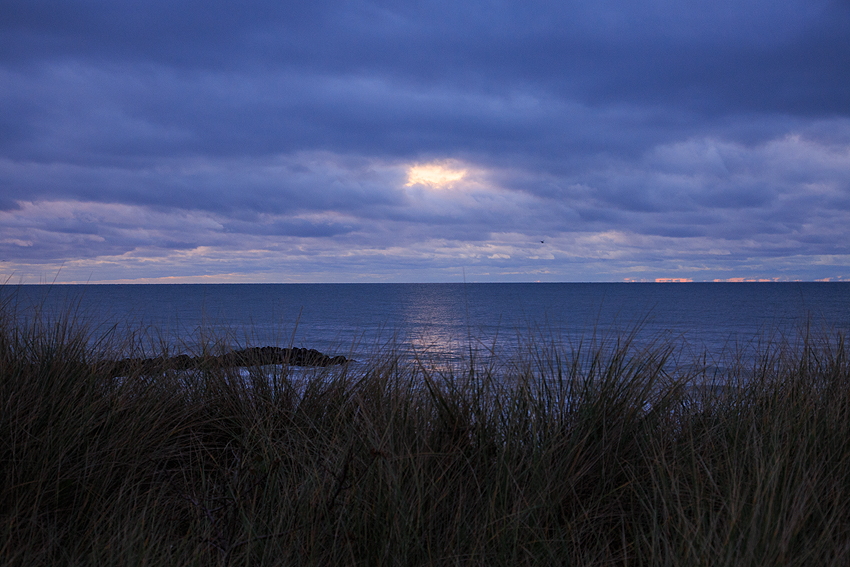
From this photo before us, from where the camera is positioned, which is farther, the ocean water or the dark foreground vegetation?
the ocean water

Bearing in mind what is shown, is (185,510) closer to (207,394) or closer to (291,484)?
(291,484)

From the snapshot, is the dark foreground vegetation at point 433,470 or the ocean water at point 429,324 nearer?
the dark foreground vegetation at point 433,470

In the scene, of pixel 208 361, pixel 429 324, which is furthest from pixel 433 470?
pixel 429 324

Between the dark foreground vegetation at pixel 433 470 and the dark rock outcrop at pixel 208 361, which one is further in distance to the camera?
the dark rock outcrop at pixel 208 361

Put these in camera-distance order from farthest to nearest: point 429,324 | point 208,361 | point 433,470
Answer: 1. point 429,324
2. point 208,361
3. point 433,470

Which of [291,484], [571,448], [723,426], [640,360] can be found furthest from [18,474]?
[723,426]

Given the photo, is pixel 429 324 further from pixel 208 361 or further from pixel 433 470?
pixel 433 470

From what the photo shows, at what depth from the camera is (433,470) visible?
2.89 meters

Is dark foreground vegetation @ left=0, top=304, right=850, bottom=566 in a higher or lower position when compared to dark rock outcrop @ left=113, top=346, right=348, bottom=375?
lower

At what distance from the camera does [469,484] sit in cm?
290

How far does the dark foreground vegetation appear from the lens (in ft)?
7.85

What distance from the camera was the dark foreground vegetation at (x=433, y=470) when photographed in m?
2.39

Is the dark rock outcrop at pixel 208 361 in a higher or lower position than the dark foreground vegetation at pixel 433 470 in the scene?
higher

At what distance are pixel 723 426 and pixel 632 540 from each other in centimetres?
128
